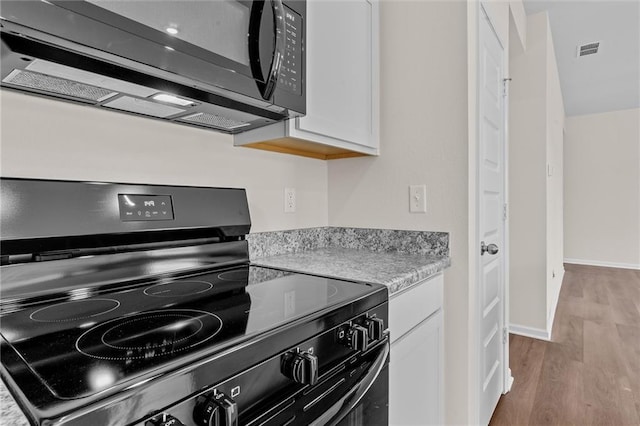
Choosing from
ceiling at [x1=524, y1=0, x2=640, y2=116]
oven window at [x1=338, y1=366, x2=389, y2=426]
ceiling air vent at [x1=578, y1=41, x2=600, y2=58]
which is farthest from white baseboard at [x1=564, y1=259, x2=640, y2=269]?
oven window at [x1=338, y1=366, x2=389, y2=426]

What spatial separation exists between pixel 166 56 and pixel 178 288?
1.94ft

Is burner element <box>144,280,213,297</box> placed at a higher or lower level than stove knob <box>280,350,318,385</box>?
higher

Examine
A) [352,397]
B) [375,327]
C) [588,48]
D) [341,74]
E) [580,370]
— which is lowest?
[580,370]

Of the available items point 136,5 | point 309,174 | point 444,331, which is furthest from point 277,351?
point 309,174

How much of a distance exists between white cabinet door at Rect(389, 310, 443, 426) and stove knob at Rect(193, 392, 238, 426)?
71 cm

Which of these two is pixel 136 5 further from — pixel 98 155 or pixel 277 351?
pixel 277 351

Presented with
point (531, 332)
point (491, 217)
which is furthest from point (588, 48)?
point (491, 217)

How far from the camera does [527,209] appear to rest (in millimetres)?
2924

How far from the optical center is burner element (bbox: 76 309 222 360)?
1.84 ft

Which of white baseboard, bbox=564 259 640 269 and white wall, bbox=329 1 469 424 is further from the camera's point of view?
white baseboard, bbox=564 259 640 269

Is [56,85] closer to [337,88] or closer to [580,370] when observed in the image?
[337,88]

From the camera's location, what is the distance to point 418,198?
158 cm

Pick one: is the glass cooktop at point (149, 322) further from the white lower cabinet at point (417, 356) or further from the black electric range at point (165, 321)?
the white lower cabinet at point (417, 356)

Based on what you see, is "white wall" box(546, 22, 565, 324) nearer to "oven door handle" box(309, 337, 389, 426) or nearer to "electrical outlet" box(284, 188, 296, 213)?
"electrical outlet" box(284, 188, 296, 213)
